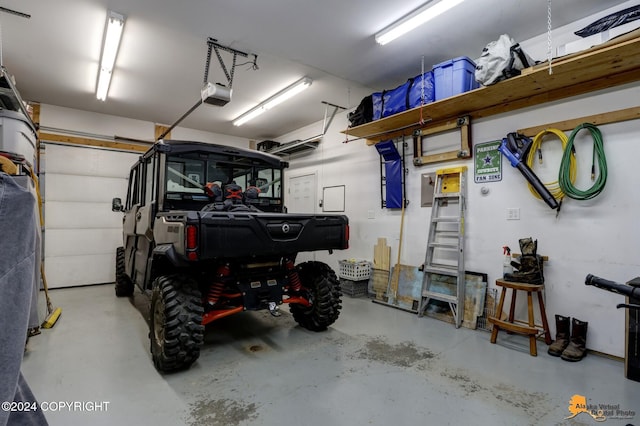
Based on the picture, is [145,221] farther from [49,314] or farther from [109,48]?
[109,48]

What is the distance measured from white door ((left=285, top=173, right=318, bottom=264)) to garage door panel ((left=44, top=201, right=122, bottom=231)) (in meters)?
3.67

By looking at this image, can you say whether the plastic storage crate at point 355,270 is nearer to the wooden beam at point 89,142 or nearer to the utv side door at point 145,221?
the utv side door at point 145,221

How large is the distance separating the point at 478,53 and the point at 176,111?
17.4 ft

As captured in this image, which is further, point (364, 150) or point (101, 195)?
point (101, 195)

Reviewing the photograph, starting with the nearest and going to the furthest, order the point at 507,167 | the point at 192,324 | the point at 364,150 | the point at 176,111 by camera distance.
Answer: the point at 192,324
the point at 507,167
the point at 364,150
the point at 176,111

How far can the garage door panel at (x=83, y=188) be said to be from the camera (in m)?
5.78

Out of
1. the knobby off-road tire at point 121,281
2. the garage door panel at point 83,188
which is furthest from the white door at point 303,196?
the garage door panel at point 83,188

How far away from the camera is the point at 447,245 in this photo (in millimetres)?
4055

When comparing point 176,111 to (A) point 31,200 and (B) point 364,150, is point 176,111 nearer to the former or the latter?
(B) point 364,150

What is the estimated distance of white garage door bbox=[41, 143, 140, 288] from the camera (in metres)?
5.75

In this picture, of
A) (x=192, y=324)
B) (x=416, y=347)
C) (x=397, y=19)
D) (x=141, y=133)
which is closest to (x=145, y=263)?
(x=192, y=324)

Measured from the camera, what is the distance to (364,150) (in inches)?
221

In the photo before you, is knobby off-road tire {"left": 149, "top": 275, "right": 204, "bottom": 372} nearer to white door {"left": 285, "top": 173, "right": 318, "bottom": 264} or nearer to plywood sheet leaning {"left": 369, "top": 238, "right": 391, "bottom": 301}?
plywood sheet leaning {"left": 369, "top": 238, "right": 391, "bottom": 301}

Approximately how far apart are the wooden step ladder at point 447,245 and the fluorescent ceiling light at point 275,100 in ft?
7.88
